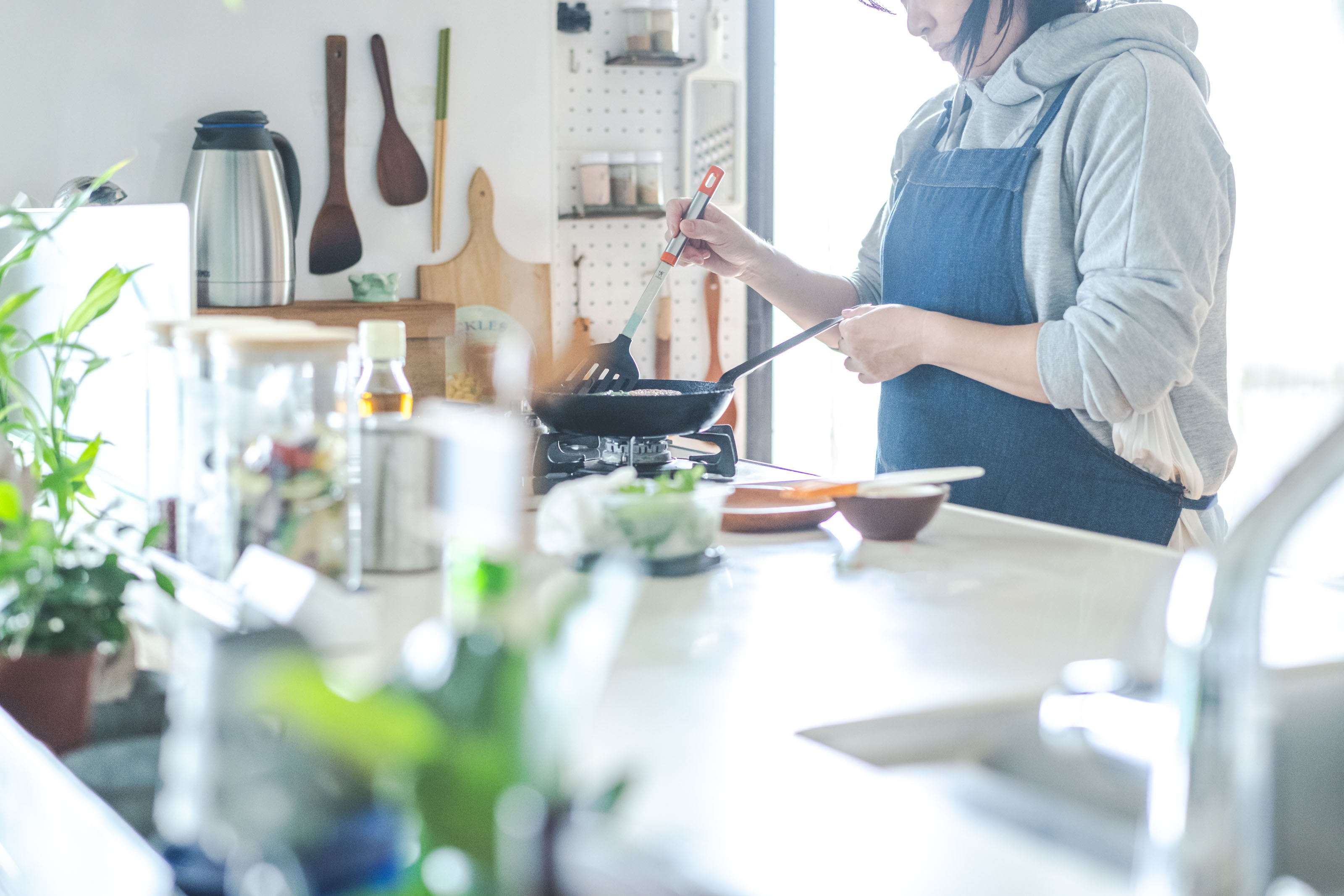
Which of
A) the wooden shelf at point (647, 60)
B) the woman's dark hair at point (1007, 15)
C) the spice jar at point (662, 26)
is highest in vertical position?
the spice jar at point (662, 26)

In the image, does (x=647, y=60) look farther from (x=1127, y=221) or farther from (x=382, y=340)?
(x=382, y=340)

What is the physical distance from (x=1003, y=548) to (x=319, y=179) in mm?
1946

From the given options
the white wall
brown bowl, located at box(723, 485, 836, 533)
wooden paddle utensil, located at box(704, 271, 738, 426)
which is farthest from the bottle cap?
wooden paddle utensil, located at box(704, 271, 738, 426)

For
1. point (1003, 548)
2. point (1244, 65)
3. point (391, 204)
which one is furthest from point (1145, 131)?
point (391, 204)

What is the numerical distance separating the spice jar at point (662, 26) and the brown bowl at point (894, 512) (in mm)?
2043

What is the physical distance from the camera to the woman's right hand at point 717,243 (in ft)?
6.48

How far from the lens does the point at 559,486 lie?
1.03 metres

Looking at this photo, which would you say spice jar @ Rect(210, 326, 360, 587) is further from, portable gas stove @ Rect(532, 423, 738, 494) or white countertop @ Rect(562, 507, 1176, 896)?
portable gas stove @ Rect(532, 423, 738, 494)

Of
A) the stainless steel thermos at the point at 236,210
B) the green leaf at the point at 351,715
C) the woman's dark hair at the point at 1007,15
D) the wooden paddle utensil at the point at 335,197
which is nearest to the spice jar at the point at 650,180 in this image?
the wooden paddle utensil at the point at 335,197

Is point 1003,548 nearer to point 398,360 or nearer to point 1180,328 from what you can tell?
point 1180,328

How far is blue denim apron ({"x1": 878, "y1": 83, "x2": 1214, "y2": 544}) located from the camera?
5.26 ft

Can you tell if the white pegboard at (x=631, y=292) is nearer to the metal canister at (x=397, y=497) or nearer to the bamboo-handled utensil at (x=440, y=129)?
the bamboo-handled utensil at (x=440, y=129)

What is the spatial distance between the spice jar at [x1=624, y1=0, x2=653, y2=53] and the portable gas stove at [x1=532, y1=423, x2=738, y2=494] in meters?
1.65

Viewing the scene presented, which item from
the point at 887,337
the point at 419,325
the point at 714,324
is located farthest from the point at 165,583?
the point at 714,324
